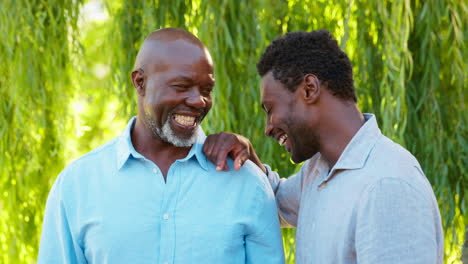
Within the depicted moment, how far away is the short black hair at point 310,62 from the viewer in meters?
2.35

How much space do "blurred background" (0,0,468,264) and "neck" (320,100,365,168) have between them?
1.32 metres

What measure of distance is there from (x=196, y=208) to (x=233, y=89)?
61.6 inches

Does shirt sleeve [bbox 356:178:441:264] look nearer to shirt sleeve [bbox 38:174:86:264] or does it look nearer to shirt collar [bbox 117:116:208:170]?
shirt collar [bbox 117:116:208:170]

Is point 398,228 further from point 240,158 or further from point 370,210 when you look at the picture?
point 240,158

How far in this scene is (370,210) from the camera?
2096 millimetres

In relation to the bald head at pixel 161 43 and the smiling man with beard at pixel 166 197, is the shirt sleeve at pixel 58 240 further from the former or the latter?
the bald head at pixel 161 43

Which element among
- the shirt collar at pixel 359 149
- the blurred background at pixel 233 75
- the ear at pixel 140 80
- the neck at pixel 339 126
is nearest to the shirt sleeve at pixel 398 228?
the shirt collar at pixel 359 149

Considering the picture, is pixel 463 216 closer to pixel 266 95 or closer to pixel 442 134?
pixel 442 134

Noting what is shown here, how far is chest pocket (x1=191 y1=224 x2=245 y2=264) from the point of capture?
248cm

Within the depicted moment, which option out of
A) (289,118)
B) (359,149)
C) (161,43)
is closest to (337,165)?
(359,149)

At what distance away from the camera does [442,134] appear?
12.3 feet

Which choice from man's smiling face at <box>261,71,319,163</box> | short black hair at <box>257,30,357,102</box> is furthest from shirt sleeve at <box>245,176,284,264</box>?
short black hair at <box>257,30,357,102</box>

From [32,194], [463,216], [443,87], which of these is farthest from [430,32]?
[32,194]

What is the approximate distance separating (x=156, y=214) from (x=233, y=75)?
164 centimetres
